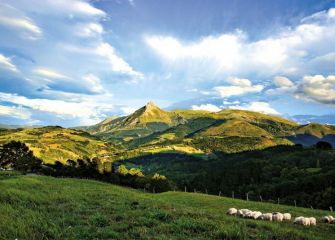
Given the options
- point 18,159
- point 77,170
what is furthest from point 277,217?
point 18,159

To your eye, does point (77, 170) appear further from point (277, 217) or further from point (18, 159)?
point (277, 217)

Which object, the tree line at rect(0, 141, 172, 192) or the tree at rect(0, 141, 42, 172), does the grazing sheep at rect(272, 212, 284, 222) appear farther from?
the tree at rect(0, 141, 42, 172)

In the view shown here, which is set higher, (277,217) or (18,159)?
(18,159)

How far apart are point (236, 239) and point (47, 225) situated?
31.0 feet

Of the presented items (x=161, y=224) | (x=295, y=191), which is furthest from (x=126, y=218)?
(x=295, y=191)

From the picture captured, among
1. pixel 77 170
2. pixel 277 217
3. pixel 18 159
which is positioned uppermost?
pixel 18 159

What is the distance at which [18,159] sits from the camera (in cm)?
14600

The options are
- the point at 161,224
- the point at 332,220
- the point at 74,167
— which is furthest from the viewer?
the point at 74,167

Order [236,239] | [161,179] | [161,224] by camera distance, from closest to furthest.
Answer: [236,239] < [161,224] < [161,179]

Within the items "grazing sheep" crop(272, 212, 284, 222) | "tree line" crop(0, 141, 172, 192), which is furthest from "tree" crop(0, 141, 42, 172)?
"grazing sheep" crop(272, 212, 284, 222)

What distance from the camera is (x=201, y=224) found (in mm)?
18062

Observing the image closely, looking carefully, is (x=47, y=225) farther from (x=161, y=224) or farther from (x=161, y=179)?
(x=161, y=179)

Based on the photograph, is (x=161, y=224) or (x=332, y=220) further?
(x=332, y=220)

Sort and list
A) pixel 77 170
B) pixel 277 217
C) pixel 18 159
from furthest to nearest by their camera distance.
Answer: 1. pixel 18 159
2. pixel 77 170
3. pixel 277 217
